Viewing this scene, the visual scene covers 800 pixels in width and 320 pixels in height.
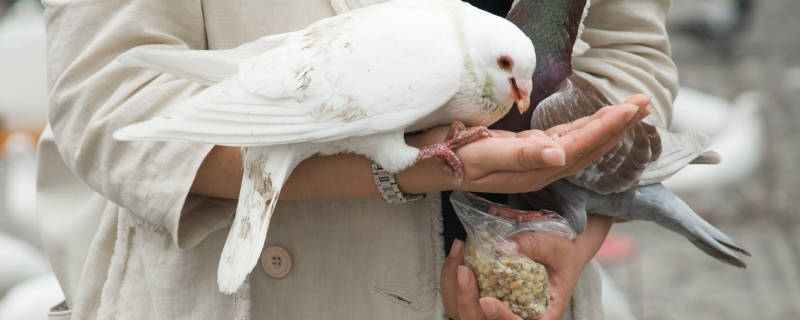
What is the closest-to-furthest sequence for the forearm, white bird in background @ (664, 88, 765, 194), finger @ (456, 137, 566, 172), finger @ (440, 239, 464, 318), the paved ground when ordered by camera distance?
finger @ (456, 137, 566, 172) < the forearm < finger @ (440, 239, 464, 318) < the paved ground < white bird in background @ (664, 88, 765, 194)

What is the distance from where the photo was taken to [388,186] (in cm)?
106

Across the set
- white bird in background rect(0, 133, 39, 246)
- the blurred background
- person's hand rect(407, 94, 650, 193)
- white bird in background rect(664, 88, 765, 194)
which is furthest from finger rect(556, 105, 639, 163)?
white bird in background rect(664, 88, 765, 194)


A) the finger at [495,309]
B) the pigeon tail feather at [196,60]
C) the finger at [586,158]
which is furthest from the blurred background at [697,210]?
the finger at [586,158]

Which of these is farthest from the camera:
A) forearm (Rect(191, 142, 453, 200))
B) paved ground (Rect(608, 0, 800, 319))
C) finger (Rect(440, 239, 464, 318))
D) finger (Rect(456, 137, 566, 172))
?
paved ground (Rect(608, 0, 800, 319))

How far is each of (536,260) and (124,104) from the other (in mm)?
511

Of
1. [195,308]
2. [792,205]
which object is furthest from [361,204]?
[792,205]

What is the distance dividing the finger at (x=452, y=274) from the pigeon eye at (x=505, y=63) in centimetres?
25

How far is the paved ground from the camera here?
3.78m

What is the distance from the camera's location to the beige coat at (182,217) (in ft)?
3.65

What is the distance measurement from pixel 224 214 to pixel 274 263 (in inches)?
3.7

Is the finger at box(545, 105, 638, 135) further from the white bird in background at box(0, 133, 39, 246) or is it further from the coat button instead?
the white bird in background at box(0, 133, 39, 246)

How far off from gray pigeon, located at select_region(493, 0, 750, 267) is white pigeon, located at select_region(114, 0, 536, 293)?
3.1 inches

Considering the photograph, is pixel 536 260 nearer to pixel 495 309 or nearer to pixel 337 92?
pixel 495 309

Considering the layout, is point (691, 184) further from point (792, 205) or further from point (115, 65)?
point (115, 65)
